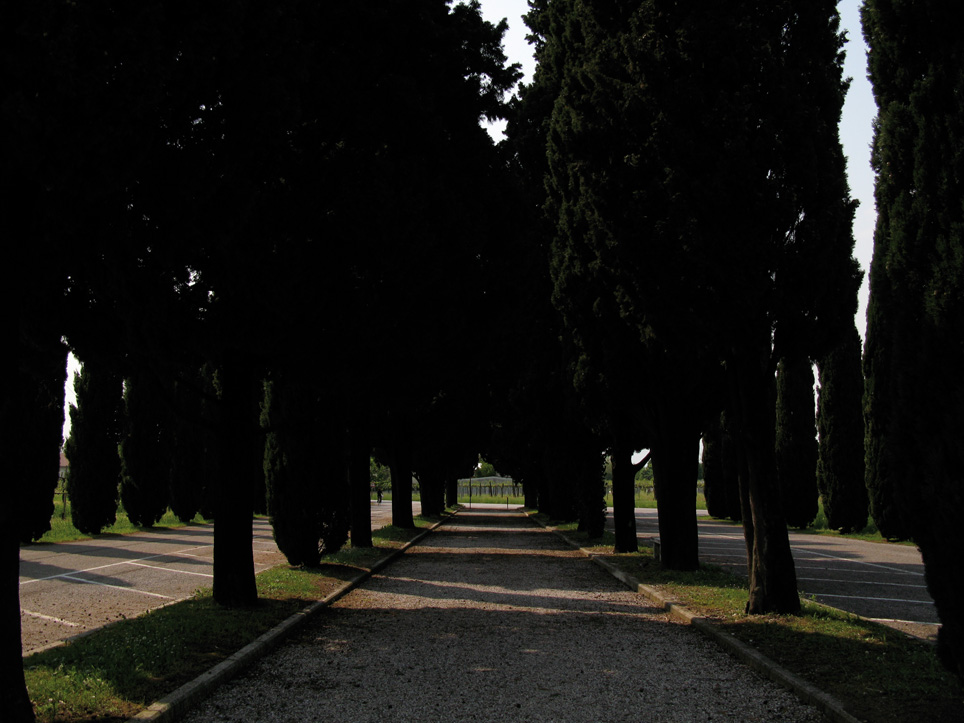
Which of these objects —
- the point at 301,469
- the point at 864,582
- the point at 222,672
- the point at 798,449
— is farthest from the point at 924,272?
the point at 798,449

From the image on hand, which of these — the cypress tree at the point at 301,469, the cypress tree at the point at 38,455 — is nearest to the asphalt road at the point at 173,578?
the cypress tree at the point at 38,455

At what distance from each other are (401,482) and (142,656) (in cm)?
2020

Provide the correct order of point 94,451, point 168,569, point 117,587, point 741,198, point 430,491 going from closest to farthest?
1. point 741,198
2. point 117,587
3. point 168,569
4. point 94,451
5. point 430,491

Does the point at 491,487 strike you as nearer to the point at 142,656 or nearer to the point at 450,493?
the point at 450,493

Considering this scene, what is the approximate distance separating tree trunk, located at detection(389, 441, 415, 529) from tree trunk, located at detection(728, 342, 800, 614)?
1786cm

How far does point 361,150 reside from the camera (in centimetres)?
968

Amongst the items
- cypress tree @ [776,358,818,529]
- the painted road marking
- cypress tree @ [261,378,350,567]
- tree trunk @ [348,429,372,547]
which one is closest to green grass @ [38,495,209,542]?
tree trunk @ [348,429,372,547]

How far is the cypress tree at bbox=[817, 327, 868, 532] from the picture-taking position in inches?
1154

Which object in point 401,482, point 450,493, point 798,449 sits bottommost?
point 450,493

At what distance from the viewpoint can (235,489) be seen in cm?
993

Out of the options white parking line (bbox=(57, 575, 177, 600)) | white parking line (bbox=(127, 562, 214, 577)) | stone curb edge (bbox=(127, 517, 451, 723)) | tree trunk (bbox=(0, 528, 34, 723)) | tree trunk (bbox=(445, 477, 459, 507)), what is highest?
tree trunk (bbox=(0, 528, 34, 723))

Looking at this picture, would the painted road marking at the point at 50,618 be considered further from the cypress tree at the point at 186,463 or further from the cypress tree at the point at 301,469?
the cypress tree at the point at 186,463

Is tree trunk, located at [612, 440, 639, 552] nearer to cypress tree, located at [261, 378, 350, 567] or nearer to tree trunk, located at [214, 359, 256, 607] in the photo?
cypress tree, located at [261, 378, 350, 567]

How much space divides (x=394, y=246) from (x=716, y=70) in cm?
451
